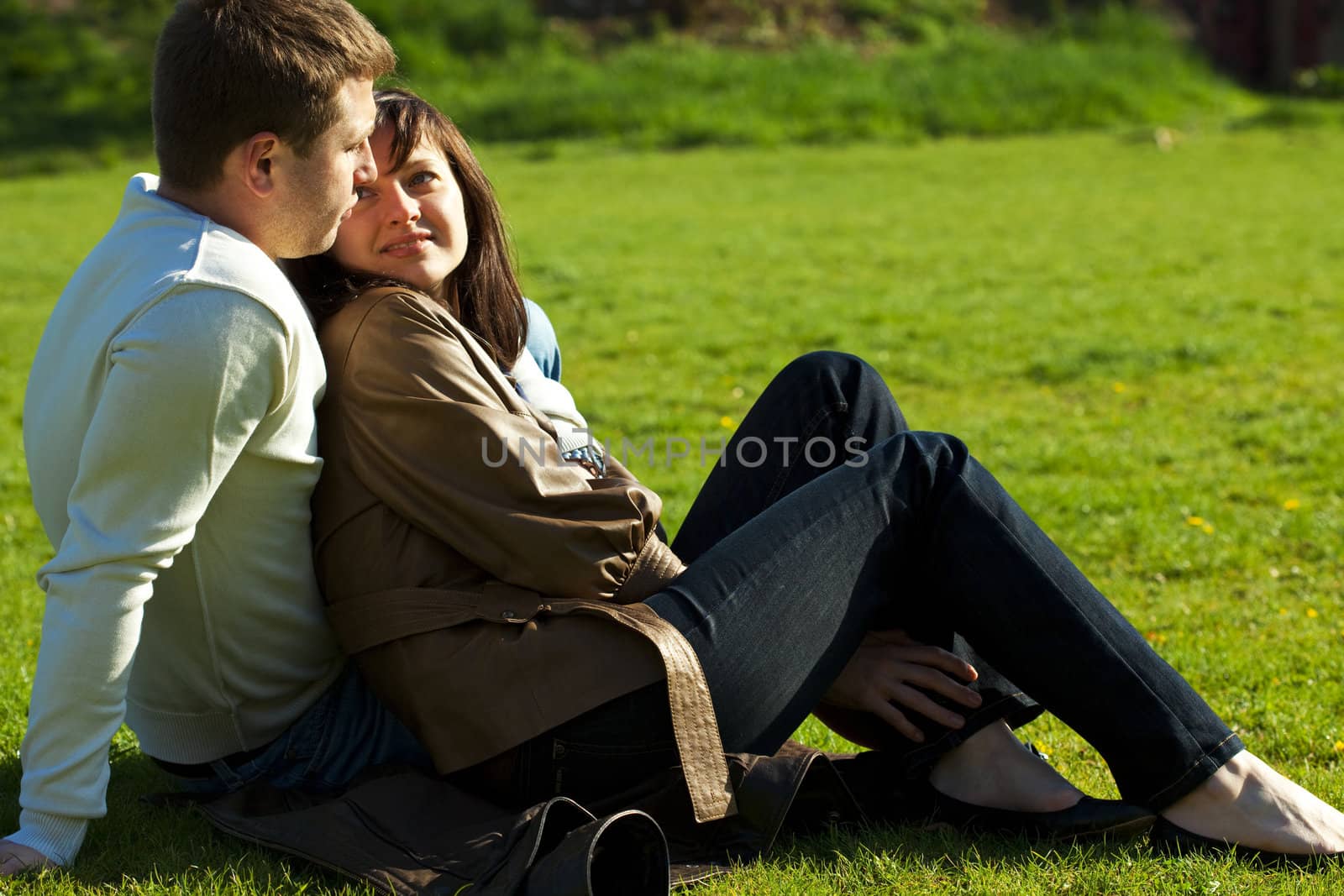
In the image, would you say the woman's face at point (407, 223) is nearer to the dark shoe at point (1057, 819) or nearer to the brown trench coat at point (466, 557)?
the brown trench coat at point (466, 557)

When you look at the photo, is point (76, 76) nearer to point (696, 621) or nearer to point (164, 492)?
point (164, 492)

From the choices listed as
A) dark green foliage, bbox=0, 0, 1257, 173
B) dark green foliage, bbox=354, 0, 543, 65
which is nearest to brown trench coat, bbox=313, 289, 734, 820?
dark green foliage, bbox=0, 0, 1257, 173

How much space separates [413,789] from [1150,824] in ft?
4.44

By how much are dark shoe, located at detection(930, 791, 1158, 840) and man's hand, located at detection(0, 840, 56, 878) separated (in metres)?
1.63

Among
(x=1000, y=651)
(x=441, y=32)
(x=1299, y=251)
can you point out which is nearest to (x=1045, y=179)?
(x=1299, y=251)

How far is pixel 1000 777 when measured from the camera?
276cm

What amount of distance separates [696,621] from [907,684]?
1.67ft

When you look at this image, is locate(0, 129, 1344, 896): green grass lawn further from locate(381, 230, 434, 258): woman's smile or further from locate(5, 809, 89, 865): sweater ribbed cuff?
locate(381, 230, 434, 258): woman's smile

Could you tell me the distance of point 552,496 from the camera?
248cm

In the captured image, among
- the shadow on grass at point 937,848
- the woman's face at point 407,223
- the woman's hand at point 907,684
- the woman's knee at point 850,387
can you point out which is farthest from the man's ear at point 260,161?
the shadow on grass at point 937,848

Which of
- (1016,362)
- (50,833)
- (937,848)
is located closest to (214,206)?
(50,833)

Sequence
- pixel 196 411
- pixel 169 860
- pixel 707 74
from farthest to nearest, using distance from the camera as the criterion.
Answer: pixel 707 74
pixel 169 860
pixel 196 411

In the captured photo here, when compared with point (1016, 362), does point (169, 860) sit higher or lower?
higher

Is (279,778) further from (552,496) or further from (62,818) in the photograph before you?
(552,496)
